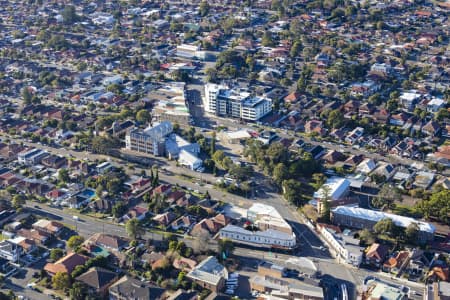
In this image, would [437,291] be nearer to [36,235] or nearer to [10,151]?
[36,235]

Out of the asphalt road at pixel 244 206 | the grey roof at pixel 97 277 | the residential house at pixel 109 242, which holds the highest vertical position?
the grey roof at pixel 97 277

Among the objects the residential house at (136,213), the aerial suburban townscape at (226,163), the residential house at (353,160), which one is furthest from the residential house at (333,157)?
the residential house at (136,213)

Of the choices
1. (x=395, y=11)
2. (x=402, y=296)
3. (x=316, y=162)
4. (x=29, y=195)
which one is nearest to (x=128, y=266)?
(x=29, y=195)

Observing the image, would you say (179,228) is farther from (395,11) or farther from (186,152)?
(395,11)

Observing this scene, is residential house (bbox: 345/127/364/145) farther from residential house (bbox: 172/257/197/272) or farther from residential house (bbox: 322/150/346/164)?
residential house (bbox: 172/257/197/272)

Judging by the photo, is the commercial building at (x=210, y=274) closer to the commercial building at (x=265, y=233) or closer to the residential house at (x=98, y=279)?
the commercial building at (x=265, y=233)

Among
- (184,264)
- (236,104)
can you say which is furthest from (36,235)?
(236,104)
